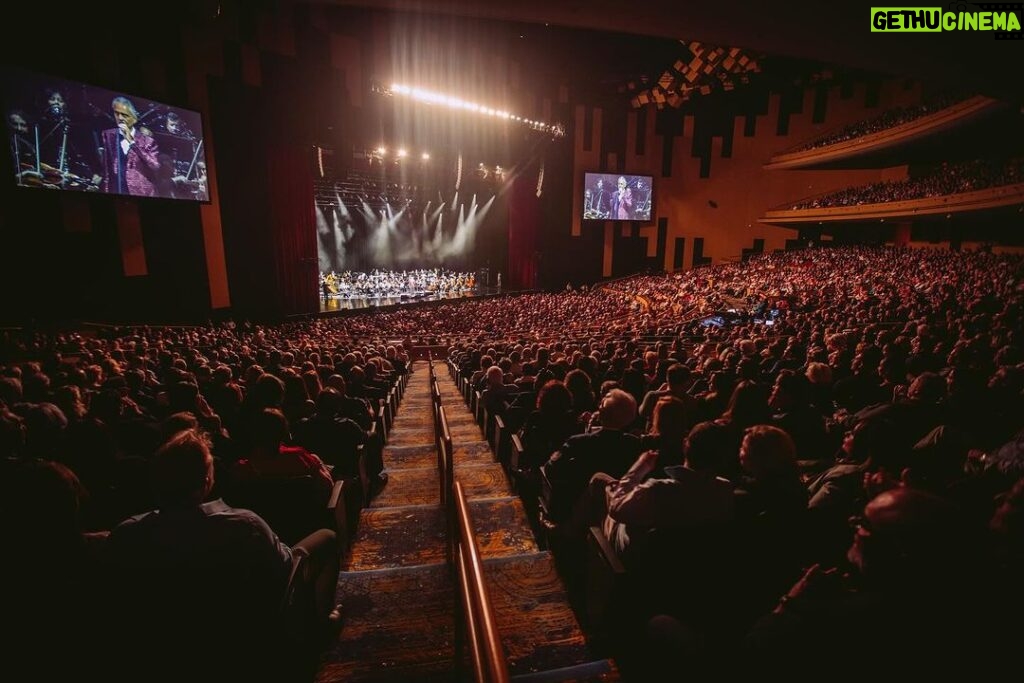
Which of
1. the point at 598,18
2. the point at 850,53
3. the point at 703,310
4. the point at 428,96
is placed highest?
the point at 428,96

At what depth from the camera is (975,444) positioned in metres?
3.13

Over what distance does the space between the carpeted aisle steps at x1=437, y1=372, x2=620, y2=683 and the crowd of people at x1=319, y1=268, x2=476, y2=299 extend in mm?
22010

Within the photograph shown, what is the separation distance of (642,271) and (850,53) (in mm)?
20665

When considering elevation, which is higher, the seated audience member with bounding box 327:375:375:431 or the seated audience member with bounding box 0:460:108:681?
the seated audience member with bounding box 0:460:108:681

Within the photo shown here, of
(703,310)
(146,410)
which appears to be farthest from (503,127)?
(146,410)

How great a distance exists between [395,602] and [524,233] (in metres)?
24.9

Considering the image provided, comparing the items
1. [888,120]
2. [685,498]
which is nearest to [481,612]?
[685,498]

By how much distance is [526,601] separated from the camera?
256 centimetres

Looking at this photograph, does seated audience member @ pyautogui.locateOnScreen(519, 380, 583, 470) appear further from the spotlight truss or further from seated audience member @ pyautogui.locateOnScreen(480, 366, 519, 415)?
the spotlight truss

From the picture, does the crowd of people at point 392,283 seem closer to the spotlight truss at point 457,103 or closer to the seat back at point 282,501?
the spotlight truss at point 457,103

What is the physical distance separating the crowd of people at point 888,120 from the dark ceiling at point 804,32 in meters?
13.3

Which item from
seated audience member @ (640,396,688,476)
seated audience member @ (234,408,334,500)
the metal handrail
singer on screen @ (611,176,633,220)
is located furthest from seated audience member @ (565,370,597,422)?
singer on screen @ (611,176,633,220)

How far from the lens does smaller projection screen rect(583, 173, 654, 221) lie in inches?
1054

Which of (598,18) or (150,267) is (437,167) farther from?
(598,18)
